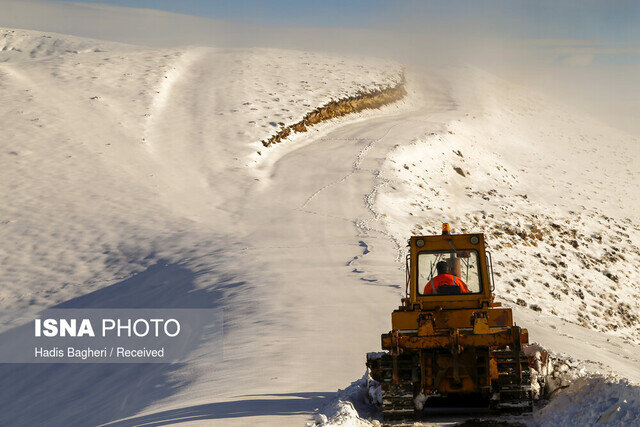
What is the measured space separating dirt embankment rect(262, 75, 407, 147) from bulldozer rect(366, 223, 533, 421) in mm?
29108

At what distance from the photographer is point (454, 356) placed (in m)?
9.53

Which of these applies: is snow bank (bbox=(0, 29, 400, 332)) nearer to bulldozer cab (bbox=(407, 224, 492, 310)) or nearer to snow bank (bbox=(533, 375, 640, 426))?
bulldozer cab (bbox=(407, 224, 492, 310))

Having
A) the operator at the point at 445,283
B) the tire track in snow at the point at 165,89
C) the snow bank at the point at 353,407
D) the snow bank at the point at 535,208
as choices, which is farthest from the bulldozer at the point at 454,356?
the tire track in snow at the point at 165,89

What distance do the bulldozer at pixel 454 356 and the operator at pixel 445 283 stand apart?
2cm

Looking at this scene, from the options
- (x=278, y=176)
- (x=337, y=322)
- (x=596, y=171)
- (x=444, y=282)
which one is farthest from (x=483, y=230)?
(x=596, y=171)

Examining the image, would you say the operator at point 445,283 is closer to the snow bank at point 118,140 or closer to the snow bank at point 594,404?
the snow bank at point 594,404

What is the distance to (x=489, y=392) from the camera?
966 centimetres

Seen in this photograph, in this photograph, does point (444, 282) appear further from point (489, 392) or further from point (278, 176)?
point (278, 176)

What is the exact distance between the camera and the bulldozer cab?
34.2 ft

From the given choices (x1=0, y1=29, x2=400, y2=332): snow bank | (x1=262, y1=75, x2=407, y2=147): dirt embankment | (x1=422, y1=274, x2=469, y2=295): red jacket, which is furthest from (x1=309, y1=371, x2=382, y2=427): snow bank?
(x1=262, y1=75, x2=407, y2=147): dirt embankment

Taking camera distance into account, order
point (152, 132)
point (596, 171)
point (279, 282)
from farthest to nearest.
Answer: point (596, 171)
point (152, 132)
point (279, 282)

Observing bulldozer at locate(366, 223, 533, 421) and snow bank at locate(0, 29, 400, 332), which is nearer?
bulldozer at locate(366, 223, 533, 421)

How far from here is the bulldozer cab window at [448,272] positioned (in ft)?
34.6

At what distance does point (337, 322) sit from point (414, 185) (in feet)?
59.6
